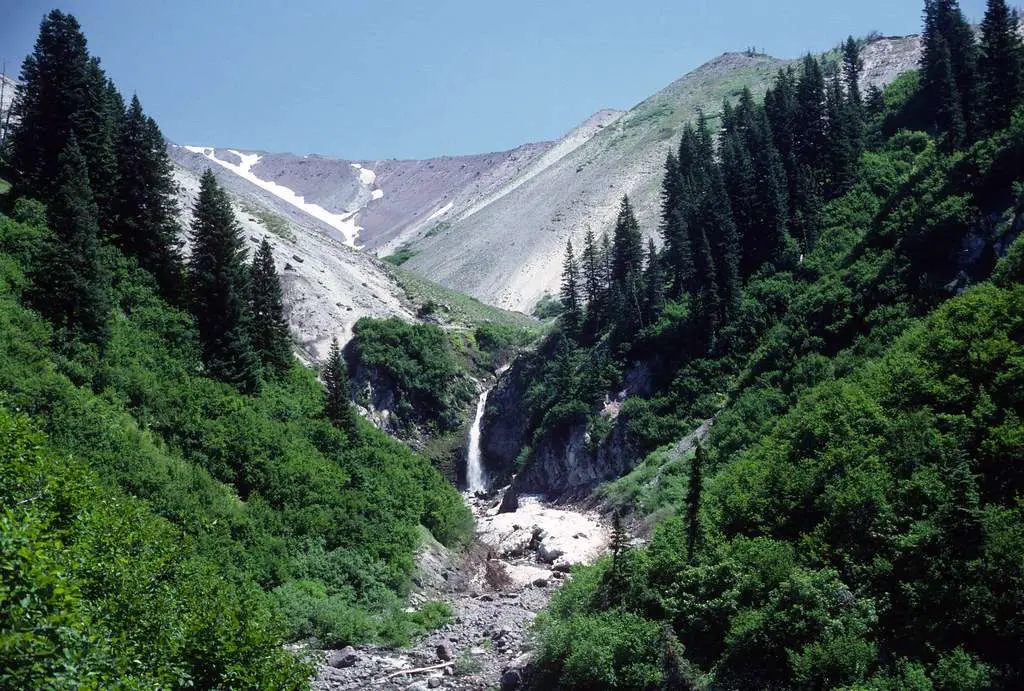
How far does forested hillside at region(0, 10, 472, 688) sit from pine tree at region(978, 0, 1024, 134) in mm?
45677

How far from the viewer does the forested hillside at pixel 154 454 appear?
60.5ft

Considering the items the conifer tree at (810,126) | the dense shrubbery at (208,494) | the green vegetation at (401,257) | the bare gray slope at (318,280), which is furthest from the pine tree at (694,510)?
the green vegetation at (401,257)

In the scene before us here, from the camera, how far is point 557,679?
28.5 m

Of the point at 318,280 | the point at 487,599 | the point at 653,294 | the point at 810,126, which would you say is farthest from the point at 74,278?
the point at 810,126

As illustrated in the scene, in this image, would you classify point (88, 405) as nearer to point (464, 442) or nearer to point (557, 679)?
point (557, 679)

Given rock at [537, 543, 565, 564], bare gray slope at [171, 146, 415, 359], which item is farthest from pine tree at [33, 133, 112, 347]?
bare gray slope at [171, 146, 415, 359]

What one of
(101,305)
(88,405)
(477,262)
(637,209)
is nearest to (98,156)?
(101,305)

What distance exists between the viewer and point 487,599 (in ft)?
135

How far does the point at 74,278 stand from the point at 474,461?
168 feet

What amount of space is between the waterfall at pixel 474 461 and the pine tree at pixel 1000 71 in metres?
52.0

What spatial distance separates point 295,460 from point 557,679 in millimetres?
19610

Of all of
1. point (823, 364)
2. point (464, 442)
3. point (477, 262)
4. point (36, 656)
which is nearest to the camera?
point (36, 656)

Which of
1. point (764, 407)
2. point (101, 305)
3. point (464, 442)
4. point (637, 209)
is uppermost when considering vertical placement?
point (637, 209)

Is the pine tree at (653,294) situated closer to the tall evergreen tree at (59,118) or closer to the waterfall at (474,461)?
the waterfall at (474,461)
